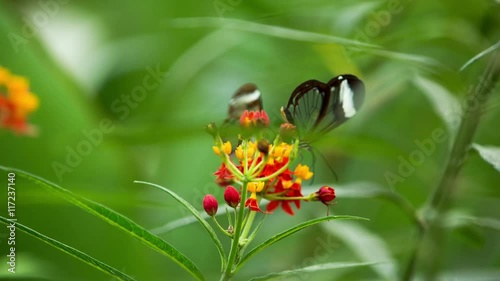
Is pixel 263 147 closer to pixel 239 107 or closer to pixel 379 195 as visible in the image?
pixel 239 107

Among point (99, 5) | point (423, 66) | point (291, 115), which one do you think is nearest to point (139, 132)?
point (423, 66)

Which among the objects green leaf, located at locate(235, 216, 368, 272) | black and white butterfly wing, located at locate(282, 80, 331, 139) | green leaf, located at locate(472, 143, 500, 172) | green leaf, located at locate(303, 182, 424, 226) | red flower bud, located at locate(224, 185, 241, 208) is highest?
green leaf, located at locate(303, 182, 424, 226)

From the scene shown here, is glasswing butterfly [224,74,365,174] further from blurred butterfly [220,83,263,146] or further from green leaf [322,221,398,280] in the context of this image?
green leaf [322,221,398,280]

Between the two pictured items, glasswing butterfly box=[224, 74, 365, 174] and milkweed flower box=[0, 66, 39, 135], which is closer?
glasswing butterfly box=[224, 74, 365, 174]

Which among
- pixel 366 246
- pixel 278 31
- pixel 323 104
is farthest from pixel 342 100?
pixel 366 246

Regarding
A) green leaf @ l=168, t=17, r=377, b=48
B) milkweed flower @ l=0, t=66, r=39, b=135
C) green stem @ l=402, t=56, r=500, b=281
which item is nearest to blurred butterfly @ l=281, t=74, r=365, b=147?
green leaf @ l=168, t=17, r=377, b=48

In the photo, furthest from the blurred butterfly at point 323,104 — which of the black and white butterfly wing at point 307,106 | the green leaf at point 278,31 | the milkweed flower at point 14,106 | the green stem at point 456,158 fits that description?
the milkweed flower at point 14,106

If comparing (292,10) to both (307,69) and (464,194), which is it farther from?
(464,194)
